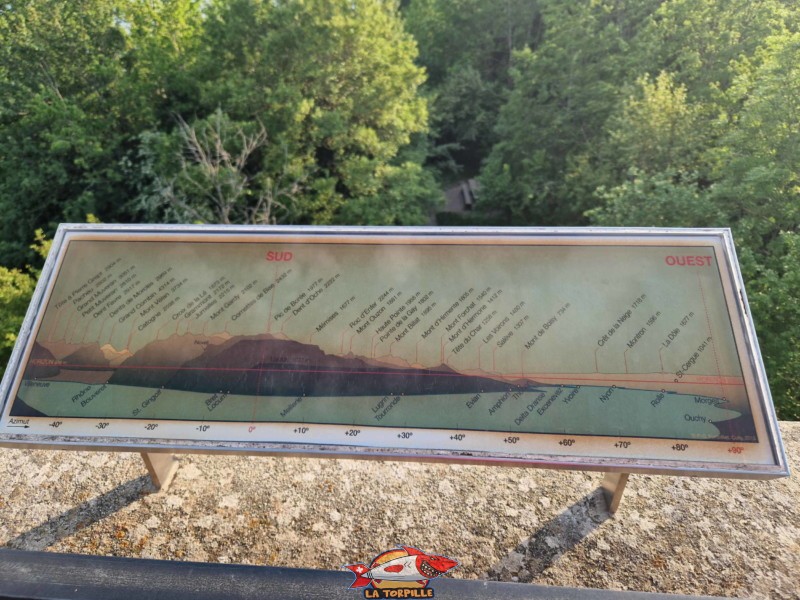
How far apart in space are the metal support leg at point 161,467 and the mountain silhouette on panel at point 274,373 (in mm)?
557

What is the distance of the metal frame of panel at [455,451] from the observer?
5.85 feet

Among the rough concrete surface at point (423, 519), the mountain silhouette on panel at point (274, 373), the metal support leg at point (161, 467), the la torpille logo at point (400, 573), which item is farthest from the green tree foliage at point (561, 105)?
the metal support leg at point (161, 467)

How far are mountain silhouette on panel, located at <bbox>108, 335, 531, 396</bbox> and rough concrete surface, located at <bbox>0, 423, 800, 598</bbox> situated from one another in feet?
2.86

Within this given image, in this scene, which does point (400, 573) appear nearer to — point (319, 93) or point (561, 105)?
point (319, 93)

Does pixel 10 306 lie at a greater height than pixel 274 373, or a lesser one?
lesser

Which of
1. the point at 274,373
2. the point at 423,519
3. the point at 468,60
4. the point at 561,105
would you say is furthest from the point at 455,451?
the point at 468,60

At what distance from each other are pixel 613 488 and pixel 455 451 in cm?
112

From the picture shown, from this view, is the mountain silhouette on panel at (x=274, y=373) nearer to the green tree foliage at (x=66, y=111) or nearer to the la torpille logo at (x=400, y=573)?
the la torpille logo at (x=400, y=573)

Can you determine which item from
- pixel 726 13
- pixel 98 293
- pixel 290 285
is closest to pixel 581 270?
pixel 290 285

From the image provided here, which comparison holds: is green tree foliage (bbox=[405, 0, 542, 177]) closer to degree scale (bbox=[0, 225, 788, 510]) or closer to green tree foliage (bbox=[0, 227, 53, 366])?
green tree foliage (bbox=[0, 227, 53, 366])

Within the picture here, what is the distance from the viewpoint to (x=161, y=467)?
97.6 inches

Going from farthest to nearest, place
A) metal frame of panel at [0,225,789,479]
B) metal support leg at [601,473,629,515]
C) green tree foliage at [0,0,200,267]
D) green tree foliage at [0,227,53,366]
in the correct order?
green tree foliage at [0,0,200,267], green tree foliage at [0,227,53,366], metal support leg at [601,473,629,515], metal frame of panel at [0,225,789,479]

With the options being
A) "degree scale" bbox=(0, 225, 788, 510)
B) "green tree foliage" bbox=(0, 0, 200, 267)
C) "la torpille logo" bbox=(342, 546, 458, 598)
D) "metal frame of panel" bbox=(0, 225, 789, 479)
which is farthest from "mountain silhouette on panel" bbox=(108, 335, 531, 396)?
"green tree foliage" bbox=(0, 0, 200, 267)

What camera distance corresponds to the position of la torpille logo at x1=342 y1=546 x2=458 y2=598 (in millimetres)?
1896
